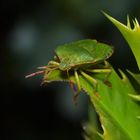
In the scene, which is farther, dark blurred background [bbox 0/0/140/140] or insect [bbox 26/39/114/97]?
dark blurred background [bbox 0/0/140/140]

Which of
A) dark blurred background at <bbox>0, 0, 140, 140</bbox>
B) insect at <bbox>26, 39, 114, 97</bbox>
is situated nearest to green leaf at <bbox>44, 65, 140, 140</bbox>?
insect at <bbox>26, 39, 114, 97</bbox>

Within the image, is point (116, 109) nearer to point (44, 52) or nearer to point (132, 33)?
point (132, 33)

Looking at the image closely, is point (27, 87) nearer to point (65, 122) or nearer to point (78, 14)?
point (65, 122)

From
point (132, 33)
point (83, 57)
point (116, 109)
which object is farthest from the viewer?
point (83, 57)

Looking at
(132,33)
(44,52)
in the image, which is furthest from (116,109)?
(44,52)

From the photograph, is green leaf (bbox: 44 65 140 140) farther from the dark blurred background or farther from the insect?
the dark blurred background

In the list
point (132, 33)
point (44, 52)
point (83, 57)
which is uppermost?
point (132, 33)

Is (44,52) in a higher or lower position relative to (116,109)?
lower

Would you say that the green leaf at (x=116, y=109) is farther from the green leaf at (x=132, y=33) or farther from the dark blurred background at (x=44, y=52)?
the dark blurred background at (x=44, y=52)
